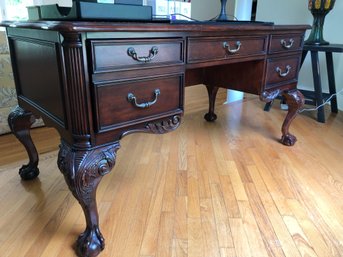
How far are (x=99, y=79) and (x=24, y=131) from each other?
62cm

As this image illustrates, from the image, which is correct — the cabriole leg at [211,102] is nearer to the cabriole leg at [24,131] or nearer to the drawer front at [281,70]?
the drawer front at [281,70]

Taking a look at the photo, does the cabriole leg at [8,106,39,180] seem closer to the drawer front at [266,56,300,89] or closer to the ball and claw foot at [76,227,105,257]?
the ball and claw foot at [76,227,105,257]

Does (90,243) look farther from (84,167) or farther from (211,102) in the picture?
(211,102)

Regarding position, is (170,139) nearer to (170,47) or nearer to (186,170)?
A: (186,170)

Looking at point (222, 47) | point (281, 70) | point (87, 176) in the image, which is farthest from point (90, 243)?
point (281, 70)

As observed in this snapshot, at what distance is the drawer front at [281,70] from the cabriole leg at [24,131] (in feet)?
3.59

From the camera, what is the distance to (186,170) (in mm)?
1381

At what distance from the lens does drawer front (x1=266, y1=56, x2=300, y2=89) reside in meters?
1.40

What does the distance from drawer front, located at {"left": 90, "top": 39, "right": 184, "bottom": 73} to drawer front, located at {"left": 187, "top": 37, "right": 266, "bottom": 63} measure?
68mm

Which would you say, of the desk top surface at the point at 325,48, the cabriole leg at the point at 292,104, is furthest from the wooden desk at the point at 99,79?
the desk top surface at the point at 325,48

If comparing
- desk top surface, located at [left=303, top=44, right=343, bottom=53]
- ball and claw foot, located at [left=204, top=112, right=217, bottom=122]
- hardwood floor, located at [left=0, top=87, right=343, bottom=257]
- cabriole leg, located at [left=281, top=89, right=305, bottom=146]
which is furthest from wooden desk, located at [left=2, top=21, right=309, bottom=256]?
desk top surface, located at [left=303, top=44, right=343, bottom=53]

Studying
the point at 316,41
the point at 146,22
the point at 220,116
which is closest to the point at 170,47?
the point at 146,22

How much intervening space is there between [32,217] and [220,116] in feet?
4.86

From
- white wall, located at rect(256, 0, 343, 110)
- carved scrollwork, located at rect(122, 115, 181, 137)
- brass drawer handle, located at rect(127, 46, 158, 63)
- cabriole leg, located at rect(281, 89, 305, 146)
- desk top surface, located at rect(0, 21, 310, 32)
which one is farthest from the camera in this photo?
white wall, located at rect(256, 0, 343, 110)
